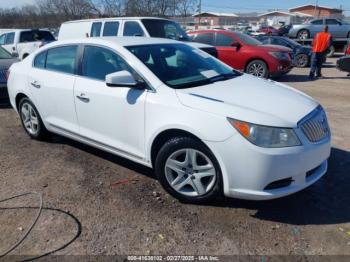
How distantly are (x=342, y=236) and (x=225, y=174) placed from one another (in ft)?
3.77

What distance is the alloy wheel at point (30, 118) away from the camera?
17.3 ft

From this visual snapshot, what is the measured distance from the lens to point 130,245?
2.98 m

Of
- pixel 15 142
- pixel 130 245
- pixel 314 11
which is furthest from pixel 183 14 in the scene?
pixel 314 11

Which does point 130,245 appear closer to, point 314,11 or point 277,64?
point 277,64

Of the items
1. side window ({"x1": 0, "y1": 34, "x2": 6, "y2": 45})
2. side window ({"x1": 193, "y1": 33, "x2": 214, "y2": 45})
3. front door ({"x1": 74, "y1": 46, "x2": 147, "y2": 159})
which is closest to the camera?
front door ({"x1": 74, "y1": 46, "x2": 147, "y2": 159})

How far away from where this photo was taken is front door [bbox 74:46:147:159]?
375cm

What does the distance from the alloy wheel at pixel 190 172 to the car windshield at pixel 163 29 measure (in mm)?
6408

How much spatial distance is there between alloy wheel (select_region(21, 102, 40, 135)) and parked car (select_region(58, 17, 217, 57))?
462cm

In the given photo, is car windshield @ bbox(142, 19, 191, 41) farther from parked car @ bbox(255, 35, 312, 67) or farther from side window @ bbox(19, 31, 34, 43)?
parked car @ bbox(255, 35, 312, 67)

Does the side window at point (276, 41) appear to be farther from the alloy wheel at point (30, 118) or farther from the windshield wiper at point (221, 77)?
the alloy wheel at point (30, 118)

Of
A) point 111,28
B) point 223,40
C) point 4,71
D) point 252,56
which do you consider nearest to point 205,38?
point 223,40

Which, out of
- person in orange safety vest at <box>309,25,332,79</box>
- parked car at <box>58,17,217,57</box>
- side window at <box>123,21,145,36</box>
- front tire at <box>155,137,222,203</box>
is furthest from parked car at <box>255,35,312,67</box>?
front tire at <box>155,137,222,203</box>

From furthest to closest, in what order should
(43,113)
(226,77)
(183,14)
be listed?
(183,14) → (43,113) → (226,77)

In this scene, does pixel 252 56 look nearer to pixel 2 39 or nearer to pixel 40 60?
pixel 40 60
